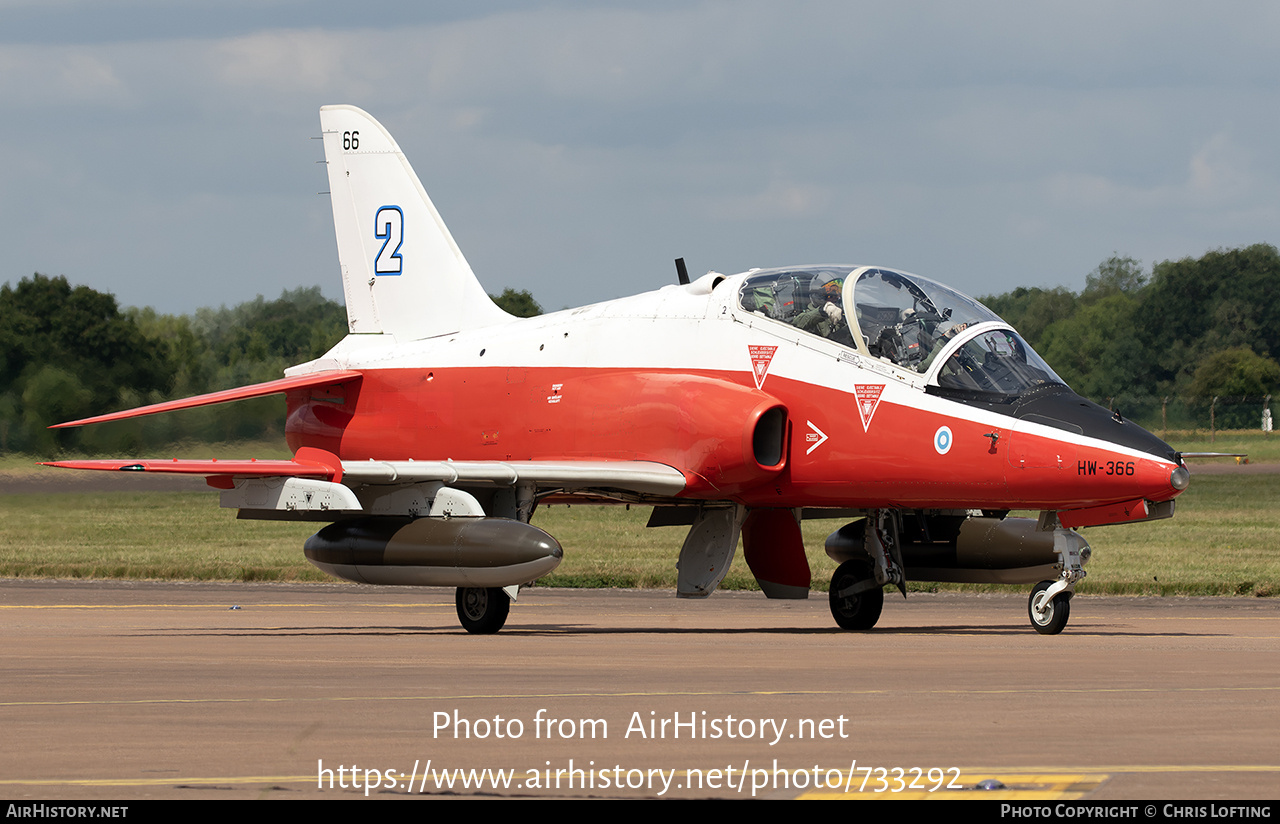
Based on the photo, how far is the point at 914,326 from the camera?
1728 centimetres

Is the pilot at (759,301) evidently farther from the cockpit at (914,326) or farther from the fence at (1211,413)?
the fence at (1211,413)

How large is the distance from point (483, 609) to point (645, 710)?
27.0 ft

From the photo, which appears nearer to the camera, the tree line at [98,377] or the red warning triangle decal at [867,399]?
the red warning triangle decal at [867,399]

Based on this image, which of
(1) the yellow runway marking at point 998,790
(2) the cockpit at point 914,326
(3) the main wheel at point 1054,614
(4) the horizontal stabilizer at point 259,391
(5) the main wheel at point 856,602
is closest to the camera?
(1) the yellow runway marking at point 998,790

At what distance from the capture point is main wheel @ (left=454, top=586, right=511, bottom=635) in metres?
18.7

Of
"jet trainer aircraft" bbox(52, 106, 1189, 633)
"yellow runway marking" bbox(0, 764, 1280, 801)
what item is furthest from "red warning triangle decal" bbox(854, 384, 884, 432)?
"yellow runway marking" bbox(0, 764, 1280, 801)

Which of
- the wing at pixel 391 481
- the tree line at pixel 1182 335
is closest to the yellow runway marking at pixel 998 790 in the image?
the wing at pixel 391 481

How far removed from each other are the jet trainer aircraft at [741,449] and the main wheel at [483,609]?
0.03 meters

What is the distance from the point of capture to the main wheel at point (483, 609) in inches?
735

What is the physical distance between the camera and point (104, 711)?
10844mm

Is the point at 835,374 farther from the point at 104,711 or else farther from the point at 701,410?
the point at 104,711

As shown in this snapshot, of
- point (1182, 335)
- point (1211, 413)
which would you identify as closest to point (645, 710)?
point (1211, 413)

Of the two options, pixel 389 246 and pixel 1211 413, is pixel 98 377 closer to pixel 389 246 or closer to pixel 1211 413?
pixel 389 246

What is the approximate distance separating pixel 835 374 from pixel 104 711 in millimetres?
8734
